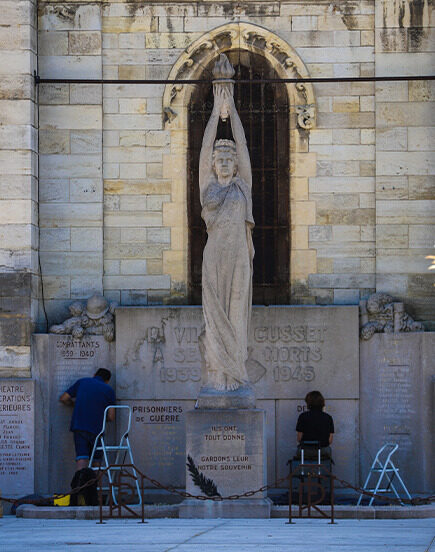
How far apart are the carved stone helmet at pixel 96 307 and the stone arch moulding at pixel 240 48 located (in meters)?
2.58

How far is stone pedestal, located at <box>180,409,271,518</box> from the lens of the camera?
50.1 ft

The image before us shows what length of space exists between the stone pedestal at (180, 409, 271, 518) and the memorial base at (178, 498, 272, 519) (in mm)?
33

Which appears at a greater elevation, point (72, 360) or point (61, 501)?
point (72, 360)

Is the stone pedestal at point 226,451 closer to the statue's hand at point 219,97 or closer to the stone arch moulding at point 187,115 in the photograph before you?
the statue's hand at point 219,97

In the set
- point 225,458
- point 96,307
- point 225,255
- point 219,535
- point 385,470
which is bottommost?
point 219,535

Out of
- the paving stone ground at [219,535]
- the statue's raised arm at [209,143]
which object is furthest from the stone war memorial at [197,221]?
the paving stone ground at [219,535]

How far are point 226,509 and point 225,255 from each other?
110 inches

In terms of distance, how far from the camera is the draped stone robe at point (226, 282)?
1562cm

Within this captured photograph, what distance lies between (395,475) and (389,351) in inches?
62.2

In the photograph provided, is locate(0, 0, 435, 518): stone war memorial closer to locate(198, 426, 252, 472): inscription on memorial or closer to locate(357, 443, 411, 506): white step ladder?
locate(357, 443, 411, 506): white step ladder

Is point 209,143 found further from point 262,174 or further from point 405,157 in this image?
point 405,157

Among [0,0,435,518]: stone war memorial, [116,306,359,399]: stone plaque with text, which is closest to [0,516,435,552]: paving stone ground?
[0,0,435,518]: stone war memorial

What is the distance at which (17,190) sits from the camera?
18188 millimetres

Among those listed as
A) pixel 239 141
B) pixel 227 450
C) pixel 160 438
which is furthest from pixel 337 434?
pixel 239 141
